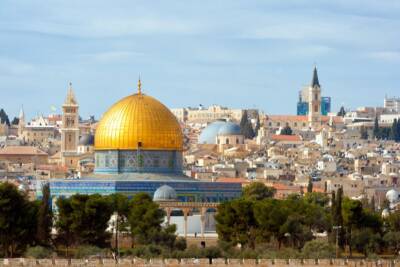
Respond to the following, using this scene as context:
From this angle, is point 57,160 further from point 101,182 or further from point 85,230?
point 85,230

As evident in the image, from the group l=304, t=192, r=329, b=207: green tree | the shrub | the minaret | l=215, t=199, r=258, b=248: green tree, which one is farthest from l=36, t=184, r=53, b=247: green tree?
the minaret

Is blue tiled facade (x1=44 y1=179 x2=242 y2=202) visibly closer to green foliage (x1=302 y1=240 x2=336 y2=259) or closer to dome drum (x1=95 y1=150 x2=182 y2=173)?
dome drum (x1=95 y1=150 x2=182 y2=173)

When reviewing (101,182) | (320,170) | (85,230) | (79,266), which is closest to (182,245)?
(85,230)

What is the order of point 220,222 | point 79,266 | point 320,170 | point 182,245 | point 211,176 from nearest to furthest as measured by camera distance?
point 79,266 → point 182,245 → point 220,222 → point 211,176 → point 320,170

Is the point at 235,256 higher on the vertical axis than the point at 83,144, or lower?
lower

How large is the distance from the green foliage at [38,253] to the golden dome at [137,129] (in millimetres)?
26818

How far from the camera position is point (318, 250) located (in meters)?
75.9

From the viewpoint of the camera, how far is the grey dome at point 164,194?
318 feet

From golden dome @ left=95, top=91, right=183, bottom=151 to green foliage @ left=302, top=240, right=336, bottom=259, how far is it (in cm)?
2203

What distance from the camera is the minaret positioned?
169 metres

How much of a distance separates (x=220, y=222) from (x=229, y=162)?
92.6 meters

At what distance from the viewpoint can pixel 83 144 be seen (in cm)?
17788

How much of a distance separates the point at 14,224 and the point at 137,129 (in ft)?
81.2

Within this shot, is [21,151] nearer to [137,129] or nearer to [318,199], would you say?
[318,199]
